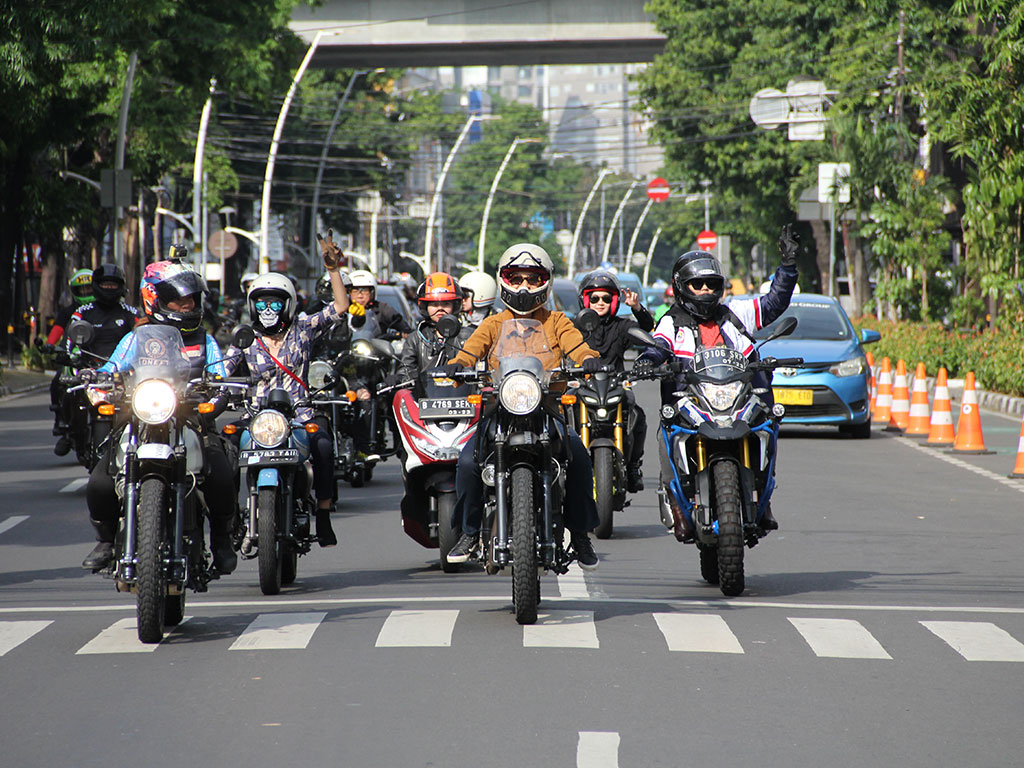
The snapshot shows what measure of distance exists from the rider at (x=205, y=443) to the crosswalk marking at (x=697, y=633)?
6.53 ft

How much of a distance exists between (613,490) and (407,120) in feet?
253

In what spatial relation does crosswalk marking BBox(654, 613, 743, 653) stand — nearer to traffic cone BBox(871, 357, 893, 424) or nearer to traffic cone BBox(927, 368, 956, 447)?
traffic cone BBox(927, 368, 956, 447)

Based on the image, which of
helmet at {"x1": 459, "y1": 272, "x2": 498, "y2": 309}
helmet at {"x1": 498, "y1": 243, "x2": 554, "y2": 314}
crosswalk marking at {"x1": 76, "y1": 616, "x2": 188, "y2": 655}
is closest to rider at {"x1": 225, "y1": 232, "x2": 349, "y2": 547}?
helmet at {"x1": 498, "y1": 243, "x2": 554, "y2": 314}

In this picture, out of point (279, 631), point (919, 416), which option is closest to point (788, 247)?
point (279, 631)

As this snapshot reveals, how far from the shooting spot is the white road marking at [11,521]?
12.7 meters

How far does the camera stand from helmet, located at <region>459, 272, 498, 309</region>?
1313 cm

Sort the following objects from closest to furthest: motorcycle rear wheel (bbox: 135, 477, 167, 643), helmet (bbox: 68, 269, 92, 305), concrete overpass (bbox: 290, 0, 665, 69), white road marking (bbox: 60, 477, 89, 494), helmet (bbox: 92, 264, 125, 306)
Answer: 1. motorcycle rear wheel (bbox: 135, 477, 167, 643)
2. helmet (bbox: 92, 264, 125, 306)
3. white road marking (bbox: 60, 477, 89, 494)
4. helmet (bbox: 68, 269, 92, 305)
5. concrete overpass (bbox: 290, 0, 665, 69)

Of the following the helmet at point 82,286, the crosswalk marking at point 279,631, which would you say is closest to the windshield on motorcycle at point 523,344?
the crosswalk marking at point 279,631

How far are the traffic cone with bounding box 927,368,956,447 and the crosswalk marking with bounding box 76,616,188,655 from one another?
500 inches

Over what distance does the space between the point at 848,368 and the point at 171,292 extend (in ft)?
42.3

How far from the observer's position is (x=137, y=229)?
49438 millimetres

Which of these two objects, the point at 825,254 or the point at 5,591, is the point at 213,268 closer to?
the point at 825,254

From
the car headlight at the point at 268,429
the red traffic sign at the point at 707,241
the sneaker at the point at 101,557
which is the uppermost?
the car headlight at the point at 268,429

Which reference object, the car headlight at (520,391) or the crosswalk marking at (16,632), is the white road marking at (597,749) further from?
the crosswalk marking at (16,632)
